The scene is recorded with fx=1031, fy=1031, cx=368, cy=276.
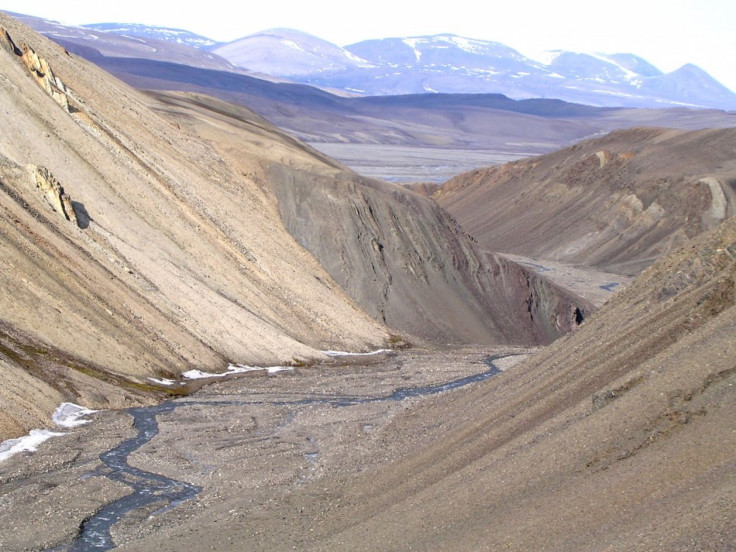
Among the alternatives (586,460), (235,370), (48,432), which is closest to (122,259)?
(235,370)

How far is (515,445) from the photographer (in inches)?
759

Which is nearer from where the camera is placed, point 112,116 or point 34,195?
point 34,195

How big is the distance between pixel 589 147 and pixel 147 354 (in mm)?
80651

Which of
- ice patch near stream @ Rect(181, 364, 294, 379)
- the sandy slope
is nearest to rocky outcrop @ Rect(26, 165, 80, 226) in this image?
ice patch near stream @ Rect(181, 364, 294, 379)

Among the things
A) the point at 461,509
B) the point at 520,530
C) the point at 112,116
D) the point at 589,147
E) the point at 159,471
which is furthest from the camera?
the point at 589,147

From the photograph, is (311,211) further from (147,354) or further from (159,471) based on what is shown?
(159,471)

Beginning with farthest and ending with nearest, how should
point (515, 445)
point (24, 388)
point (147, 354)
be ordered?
point (147, 354) → point (24, 388) → point (515, 445)

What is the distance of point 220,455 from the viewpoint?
83.8 feet

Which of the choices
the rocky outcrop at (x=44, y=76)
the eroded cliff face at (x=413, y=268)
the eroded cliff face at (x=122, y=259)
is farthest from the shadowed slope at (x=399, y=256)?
the rocky outcrop at (x=44, y=76)

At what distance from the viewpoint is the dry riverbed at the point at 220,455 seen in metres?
19.4

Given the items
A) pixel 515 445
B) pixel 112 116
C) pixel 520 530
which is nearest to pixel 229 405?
pixel 515 445

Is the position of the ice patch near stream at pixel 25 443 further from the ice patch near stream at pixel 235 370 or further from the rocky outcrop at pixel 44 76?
the rocky outcrop at pixel 44 76

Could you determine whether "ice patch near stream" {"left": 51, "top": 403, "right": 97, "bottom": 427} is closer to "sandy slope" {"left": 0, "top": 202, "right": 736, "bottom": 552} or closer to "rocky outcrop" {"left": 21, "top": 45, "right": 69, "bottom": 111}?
"sandy slope" {"left": 0, "top": 202, "right": 736, "bottom": 552}

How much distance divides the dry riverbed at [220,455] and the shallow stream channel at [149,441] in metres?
→ 0.09
